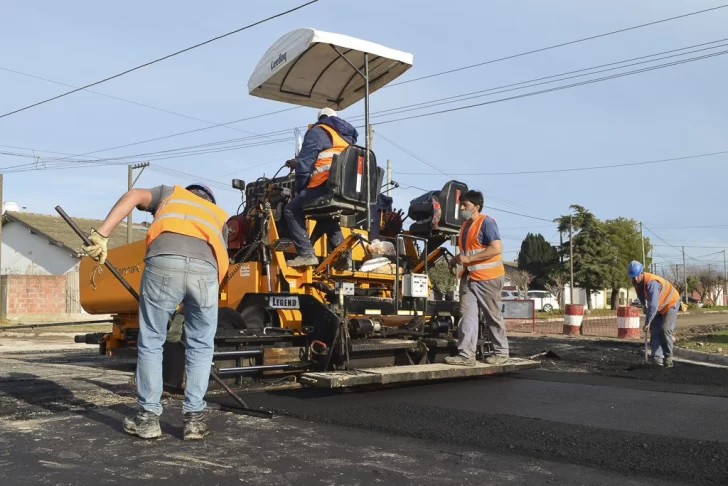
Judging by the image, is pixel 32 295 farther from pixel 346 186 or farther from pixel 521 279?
pixel 521 279

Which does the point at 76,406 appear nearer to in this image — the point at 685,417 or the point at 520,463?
the point at 520,463

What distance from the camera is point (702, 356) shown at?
10586 millimetres

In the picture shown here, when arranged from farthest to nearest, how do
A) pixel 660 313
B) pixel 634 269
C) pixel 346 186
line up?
pixel 634 269
pixel 660 313
pixel 346 186

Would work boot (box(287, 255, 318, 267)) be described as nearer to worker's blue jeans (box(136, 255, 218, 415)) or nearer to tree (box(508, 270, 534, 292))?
worker's blue jeans (box(136, 255, 218, 415))

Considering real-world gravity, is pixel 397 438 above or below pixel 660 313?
below

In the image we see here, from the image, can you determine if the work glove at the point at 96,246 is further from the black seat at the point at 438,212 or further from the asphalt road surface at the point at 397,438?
the black seat at the point at 438,212

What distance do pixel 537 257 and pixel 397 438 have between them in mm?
61572

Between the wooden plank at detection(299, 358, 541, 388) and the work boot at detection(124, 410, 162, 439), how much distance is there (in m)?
1.37

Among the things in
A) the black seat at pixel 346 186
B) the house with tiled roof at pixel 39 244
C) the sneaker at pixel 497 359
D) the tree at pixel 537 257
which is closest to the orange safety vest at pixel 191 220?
the black seat at pixel 346 186

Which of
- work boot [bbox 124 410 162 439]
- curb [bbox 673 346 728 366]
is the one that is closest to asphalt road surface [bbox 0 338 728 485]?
work boot [bbox 124 410 162 439]

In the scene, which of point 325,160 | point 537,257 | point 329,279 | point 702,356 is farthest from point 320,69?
point 537,257

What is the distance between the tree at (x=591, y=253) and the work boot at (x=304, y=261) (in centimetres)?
4709

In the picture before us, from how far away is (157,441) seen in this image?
4055 mm

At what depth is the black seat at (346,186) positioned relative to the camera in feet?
20.3
